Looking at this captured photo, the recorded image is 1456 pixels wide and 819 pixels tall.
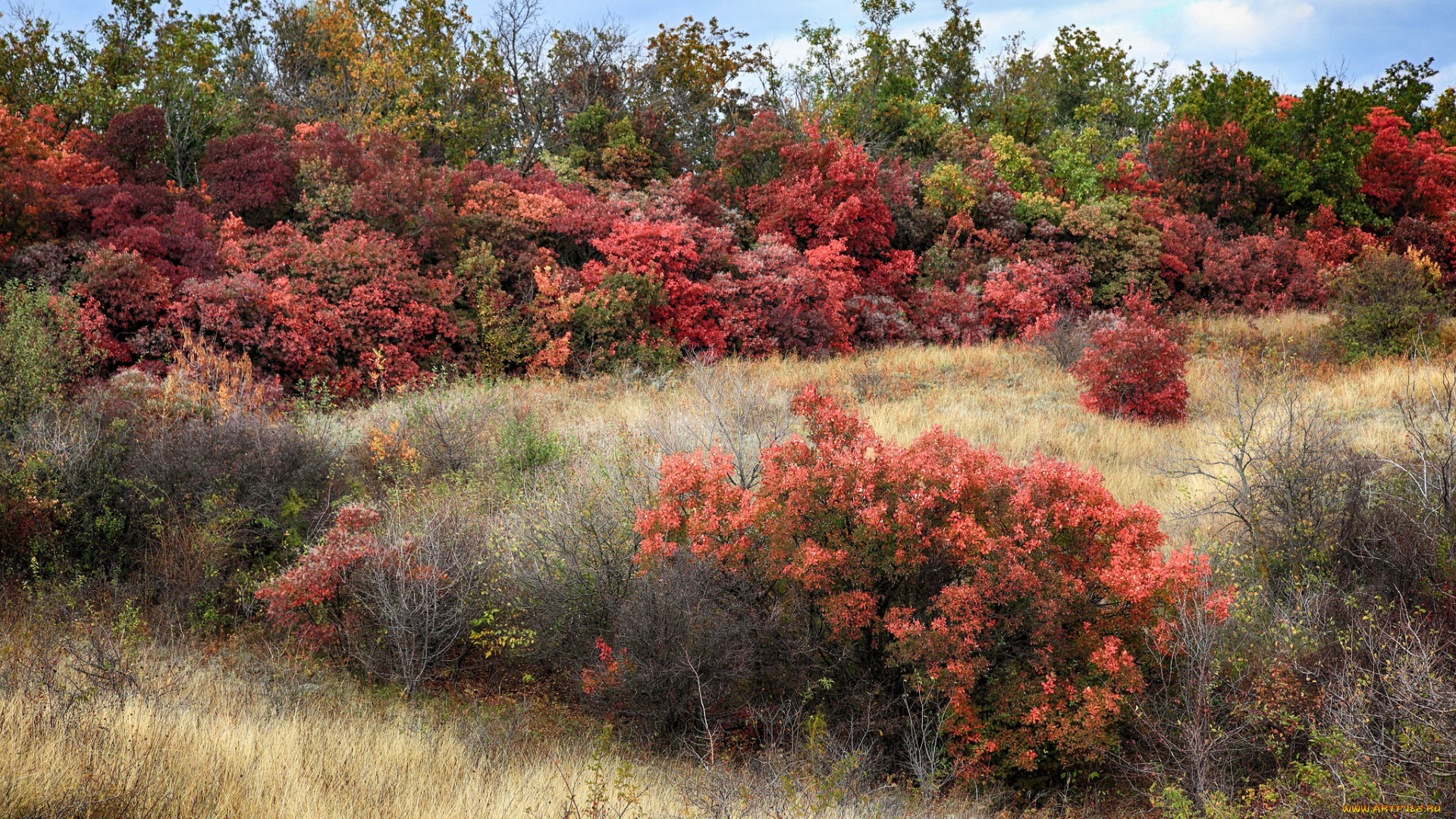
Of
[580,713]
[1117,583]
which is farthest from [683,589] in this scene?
[1117,583]

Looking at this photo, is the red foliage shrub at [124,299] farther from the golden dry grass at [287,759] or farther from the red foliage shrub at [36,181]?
the golden dry grass at [287,759]

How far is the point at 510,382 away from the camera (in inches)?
563

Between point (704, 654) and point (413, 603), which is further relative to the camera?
point (413, 603)

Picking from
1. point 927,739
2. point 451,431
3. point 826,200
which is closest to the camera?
point 927,739

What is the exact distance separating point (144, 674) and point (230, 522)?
2290 mm

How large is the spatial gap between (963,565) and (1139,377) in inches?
320

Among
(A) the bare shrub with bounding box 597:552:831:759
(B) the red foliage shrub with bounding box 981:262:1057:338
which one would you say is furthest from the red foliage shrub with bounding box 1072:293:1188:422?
(A) the bare shrub with bounding box 597:552:831:759

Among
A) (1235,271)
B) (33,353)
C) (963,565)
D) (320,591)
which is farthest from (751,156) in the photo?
(963,565)

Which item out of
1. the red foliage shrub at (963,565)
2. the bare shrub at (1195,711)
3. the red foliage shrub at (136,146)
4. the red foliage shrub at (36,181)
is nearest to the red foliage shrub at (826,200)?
the red foliage shrub at (136,146)

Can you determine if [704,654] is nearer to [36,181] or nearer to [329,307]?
[329,307]

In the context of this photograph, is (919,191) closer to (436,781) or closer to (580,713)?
(580,713)

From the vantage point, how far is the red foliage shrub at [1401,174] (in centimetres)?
2517

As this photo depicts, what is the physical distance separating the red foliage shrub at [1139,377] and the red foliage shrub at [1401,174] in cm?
1768

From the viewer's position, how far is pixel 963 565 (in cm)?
583
